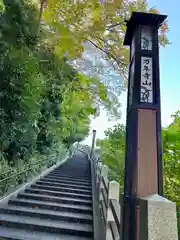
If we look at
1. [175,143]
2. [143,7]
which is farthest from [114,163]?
[143,7]

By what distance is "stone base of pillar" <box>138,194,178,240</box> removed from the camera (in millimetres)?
1323

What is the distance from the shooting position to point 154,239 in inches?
51.6

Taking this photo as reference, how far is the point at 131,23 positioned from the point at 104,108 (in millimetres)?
8897

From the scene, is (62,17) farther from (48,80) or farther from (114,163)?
(114,163)

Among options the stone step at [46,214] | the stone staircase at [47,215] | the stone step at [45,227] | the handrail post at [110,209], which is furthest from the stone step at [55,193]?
the handrail post at [110,209]

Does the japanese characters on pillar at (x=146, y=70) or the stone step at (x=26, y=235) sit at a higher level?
the japanese characters on pillar at (x=146, y=70)

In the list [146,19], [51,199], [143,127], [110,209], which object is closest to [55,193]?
[51,199]

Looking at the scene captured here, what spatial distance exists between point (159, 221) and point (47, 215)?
11.4 feet

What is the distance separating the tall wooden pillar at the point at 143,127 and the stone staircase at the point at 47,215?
8.00 ft

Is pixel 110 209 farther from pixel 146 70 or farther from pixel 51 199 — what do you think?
pixel 51 199

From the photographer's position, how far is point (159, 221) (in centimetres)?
134

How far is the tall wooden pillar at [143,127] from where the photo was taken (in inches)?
65.2

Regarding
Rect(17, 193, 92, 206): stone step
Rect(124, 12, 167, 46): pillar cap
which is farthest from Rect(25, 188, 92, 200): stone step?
Rect(124, 12, 167, 46): pillar cap

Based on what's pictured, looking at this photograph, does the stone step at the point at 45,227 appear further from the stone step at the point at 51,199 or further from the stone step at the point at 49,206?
the stone step at the point at 51,199
